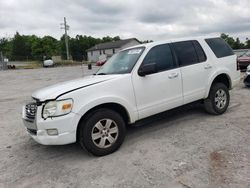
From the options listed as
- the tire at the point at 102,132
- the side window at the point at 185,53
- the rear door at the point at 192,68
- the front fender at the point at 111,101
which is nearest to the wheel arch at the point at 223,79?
the rear door at the point at 192,68

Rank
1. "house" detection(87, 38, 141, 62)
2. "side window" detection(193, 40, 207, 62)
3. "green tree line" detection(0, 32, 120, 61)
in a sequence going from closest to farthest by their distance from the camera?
"side window" detection(193, 40, 207, 62)
"house" detection(87, 38, 141, 62)
"green tree line" detection(0, 32, 120, 61)

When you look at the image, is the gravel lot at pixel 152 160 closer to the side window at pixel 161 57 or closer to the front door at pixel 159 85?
the front door at pixel 159 85

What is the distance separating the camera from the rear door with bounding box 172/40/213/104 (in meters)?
5.07

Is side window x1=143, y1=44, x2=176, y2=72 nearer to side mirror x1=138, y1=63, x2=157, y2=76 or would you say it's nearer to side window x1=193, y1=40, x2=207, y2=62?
side mirror x1=138, y1=63, x2=157, y2=76

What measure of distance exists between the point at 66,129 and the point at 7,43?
337ft

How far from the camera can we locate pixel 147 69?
434 centimetres

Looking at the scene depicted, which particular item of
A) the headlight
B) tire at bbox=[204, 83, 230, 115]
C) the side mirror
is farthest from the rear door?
the headlight

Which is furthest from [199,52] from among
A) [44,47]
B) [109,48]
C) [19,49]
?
[19,49]

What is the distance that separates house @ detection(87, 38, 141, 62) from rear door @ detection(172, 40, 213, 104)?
5837cm

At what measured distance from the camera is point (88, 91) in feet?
13.0

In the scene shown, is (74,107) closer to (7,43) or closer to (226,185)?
(226,185)

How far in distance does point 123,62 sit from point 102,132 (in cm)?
152

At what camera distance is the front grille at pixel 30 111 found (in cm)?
399

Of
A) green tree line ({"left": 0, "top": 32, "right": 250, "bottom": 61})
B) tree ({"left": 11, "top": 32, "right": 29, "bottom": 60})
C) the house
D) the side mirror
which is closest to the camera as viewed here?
the side mirror
